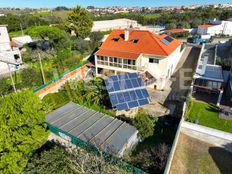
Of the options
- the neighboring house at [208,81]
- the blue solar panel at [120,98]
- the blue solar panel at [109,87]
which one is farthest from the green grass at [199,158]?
the blue solar panel at [109,87]

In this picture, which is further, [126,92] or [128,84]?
[128,84]

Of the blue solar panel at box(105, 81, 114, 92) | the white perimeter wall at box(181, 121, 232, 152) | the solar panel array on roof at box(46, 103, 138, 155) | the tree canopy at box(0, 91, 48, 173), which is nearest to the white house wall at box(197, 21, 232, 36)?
the blue solar panel at box(105, 81, 114, 92)

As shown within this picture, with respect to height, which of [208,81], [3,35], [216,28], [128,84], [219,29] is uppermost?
[3,35]

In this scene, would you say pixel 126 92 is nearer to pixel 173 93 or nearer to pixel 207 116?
pixel 173 93

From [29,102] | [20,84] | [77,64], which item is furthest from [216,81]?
[20,84]

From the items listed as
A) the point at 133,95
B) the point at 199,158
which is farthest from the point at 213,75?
the point at 199,158

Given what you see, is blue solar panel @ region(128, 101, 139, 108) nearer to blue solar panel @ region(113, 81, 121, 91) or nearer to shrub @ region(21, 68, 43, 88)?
blue solar panel @ region(113, 81, 121, 91)
